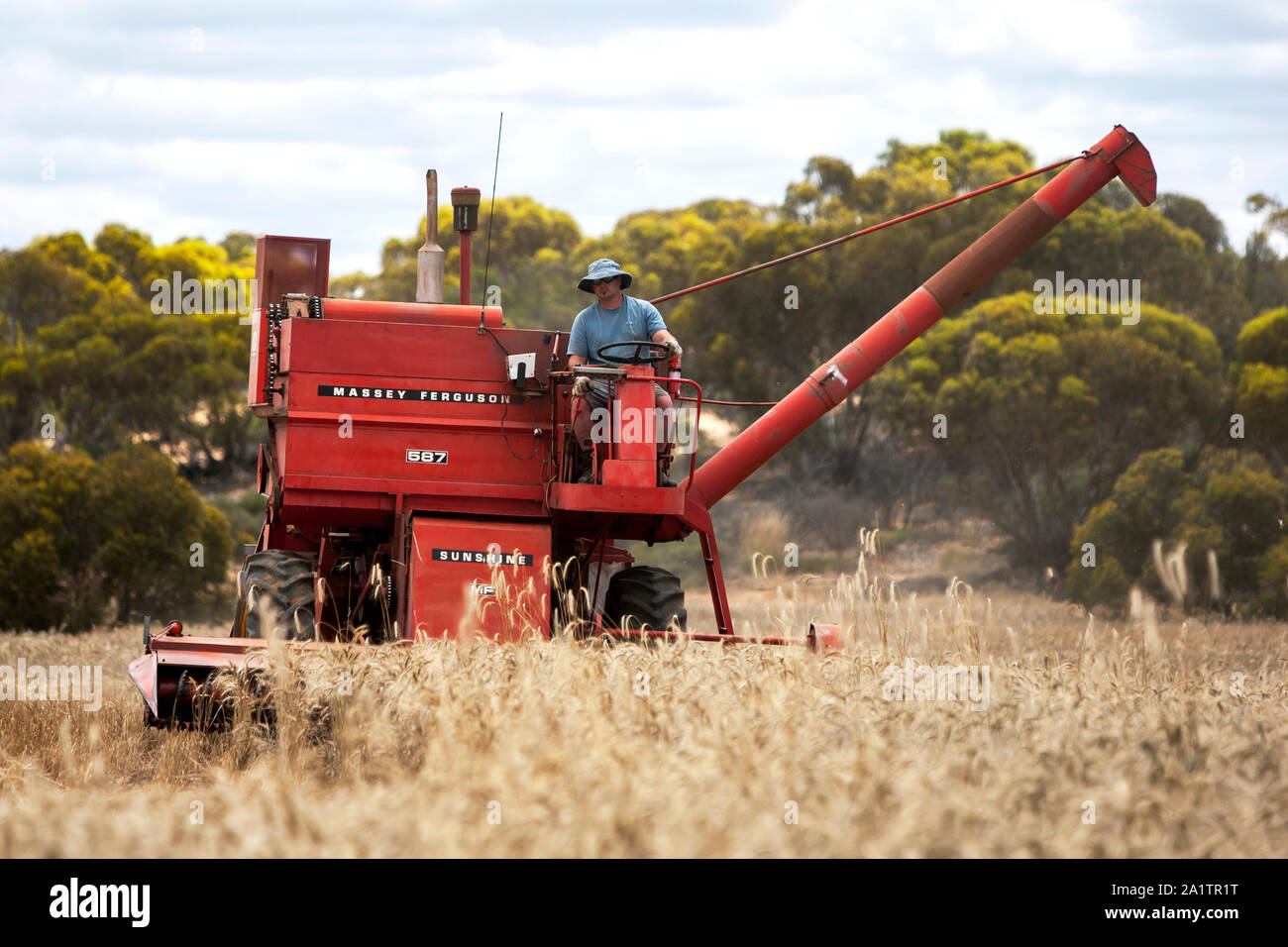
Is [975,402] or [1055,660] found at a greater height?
[975,402]

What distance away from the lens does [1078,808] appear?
4.96m

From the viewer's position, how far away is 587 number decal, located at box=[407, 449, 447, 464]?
9.31 meters

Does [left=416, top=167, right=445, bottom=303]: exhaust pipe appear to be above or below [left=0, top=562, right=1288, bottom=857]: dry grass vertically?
above

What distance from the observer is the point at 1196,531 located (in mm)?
21250

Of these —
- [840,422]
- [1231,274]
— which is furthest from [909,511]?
[1231,274]

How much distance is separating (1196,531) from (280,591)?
15.5 m

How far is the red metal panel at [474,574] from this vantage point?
28.8 ft

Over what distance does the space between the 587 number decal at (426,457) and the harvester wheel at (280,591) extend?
99 cm

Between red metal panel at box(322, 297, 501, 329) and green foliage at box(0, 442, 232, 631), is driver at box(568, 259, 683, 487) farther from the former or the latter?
green foliage at box(0, 442, 232, 631)

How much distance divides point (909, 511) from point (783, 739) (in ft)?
82.6

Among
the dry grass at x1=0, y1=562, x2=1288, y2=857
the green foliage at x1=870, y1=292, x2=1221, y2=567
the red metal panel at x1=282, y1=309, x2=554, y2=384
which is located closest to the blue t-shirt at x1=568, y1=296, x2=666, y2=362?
the red metal panel at x1=282, y1=309, x2=554, y2=384

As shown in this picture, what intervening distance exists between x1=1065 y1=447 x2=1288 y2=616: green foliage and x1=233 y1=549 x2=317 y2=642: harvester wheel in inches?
537

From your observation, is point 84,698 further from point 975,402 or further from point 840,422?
point 840,422

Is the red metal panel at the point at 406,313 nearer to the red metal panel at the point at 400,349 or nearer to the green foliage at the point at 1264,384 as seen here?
the red metal panel at the point at 400,349
